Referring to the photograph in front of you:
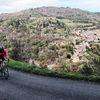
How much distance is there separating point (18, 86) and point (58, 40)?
553 inches

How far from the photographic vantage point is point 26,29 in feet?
129

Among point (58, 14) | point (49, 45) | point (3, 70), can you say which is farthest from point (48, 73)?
point (58, 14)

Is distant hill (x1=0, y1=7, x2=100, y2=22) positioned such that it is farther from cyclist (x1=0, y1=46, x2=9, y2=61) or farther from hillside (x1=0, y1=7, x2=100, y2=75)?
cyclist (x1=0, y1=46, x2=9, y2=61)

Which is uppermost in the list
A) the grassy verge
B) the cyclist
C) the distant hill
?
the distant hill

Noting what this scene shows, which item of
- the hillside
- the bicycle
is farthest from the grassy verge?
the bicycle

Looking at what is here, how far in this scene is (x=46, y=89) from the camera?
17.3m

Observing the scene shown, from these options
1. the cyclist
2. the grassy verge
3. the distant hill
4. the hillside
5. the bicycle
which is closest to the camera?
the grassy verge

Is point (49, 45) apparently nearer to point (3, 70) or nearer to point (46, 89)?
point (3, 70)

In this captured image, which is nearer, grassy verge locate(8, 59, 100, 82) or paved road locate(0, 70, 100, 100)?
paved road locate(0, 70, 100, 100)

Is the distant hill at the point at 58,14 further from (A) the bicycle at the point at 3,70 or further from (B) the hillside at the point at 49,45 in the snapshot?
(A) the bicycle at the point at 3,70

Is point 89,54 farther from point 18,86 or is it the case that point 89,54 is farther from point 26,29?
point 26,29

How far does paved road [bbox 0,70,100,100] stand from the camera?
1516 centimetres

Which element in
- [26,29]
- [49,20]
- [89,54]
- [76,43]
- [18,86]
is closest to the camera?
[18,86]

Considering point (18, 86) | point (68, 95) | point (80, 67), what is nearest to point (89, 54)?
point (80, 67)
